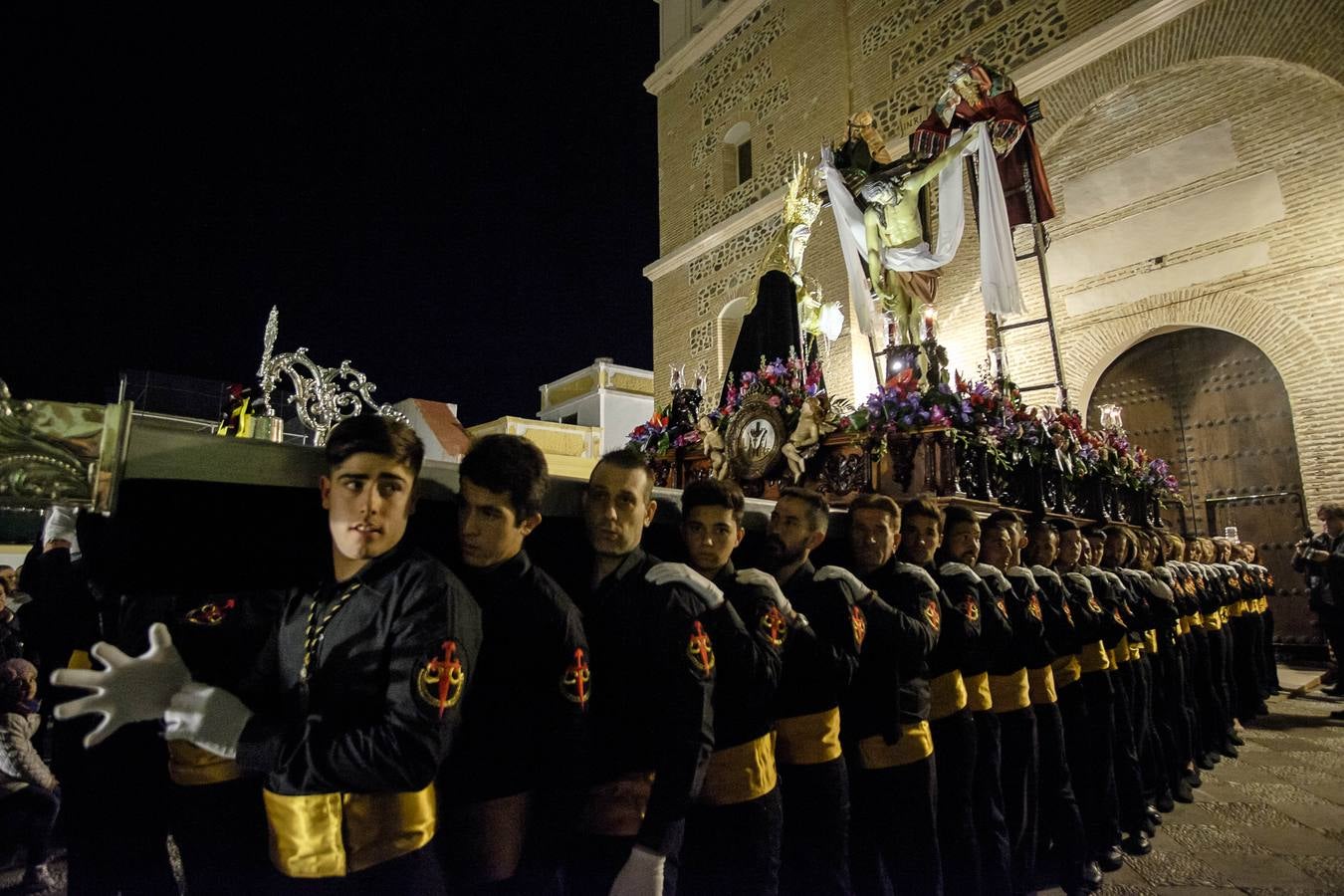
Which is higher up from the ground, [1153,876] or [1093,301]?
[1093,301]

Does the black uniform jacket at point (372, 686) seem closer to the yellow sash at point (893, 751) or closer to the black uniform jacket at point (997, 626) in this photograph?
the yellow sash at point (893, 751)

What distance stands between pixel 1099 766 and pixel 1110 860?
44cm

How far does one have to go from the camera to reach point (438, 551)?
6.04 feet

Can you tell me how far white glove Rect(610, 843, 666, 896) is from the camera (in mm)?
1628

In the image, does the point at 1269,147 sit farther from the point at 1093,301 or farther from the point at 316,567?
the point at 316,567

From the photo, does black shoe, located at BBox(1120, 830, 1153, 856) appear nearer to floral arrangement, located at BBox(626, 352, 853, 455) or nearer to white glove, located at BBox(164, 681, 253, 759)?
floral arrangement, located at BBox(626, 352, 853, 455)

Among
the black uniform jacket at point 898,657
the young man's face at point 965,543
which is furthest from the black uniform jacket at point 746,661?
the young man's face at point 965,543

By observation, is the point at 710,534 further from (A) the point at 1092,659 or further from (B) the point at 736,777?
(A) the point at 1092,659

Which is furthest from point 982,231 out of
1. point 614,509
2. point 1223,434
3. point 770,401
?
point 614,509

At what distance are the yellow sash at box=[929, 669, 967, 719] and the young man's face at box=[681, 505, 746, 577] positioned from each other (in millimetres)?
1339

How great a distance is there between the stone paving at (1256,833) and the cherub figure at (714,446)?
10.5 ft

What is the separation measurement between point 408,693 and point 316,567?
0.70m

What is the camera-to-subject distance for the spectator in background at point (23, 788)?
9.75ft

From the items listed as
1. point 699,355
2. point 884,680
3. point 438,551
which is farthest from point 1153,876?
point 699,355
